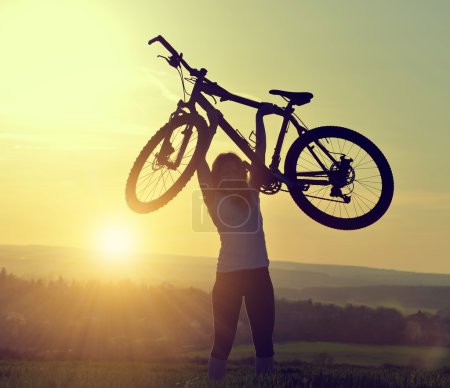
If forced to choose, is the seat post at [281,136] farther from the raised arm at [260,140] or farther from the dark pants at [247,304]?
the dark pants at [247,304]

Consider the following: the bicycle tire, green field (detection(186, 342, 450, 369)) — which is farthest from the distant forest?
the bicycle tire

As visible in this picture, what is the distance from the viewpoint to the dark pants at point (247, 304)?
25.2 ft

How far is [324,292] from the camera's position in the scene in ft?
538

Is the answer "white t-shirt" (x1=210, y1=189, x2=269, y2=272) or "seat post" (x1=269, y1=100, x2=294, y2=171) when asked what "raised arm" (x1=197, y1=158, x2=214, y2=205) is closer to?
"white t-shirt" (x1=210, y1=189, x2=269, y2=272)

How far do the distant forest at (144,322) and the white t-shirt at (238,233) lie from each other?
164ft

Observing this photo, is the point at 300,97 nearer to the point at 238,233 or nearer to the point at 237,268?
the point at 238,233

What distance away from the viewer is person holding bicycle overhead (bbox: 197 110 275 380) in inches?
302

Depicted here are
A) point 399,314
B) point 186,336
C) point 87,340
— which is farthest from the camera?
point 399,314

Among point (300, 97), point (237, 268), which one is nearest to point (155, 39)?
point (300, 97)

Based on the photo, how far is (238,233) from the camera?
7695mm

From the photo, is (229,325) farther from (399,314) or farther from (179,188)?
(399,314)

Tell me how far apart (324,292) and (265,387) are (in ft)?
526

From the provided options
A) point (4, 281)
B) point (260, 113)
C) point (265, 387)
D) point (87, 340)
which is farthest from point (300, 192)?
point (4, 281)

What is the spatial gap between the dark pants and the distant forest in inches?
1958
